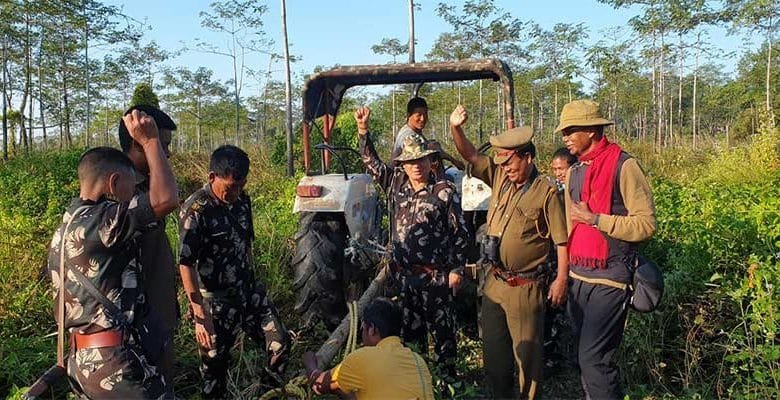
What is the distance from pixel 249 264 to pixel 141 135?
4.15 ft

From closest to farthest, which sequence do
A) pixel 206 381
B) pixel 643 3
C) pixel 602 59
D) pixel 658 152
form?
1. pixel 206 381
2. pixel 658 152
3. pixel 643 3
4. pixel 602 59

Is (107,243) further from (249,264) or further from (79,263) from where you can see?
(249,264)

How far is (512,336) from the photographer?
319 cm

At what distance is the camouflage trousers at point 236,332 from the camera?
3049mm

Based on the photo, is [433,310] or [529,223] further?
[433,310]

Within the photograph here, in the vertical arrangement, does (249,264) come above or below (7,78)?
below

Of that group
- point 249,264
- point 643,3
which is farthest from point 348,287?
point 643,3

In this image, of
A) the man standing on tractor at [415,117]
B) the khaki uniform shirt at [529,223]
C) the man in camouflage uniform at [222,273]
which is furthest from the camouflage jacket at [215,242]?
the man standing on tractor at [415,117]

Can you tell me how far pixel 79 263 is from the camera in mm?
2000

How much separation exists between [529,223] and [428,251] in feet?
2.16

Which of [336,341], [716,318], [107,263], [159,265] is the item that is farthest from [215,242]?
[716,318]

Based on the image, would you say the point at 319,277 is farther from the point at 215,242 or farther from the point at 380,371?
the point at 380,371

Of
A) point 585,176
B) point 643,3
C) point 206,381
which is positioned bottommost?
point 206,381

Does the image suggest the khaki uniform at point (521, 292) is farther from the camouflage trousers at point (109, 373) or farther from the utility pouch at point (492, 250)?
the camouflage trousers at point (109, 373)
